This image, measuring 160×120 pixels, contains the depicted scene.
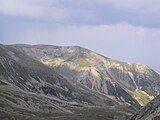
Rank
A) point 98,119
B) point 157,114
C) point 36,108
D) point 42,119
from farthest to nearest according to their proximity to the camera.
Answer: point 36,108 < point 98,119 < point 42,119 < point 157,114

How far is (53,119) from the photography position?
160000 mm

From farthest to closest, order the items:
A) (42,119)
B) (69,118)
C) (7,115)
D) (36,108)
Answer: (36,108), (69,118), (42,119), (7,115)

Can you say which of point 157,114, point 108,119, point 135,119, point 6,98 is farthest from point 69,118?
point 157,114

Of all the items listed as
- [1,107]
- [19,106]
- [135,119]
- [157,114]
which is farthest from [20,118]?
[157,114]

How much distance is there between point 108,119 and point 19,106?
44110 mm

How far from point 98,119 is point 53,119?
97.0 feet

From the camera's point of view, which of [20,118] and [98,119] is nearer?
[20,118]

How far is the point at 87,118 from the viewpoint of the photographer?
7077 inches

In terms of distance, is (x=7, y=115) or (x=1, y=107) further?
(x=1, y=107)

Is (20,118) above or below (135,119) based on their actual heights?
below

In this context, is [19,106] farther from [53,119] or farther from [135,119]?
[135,119]

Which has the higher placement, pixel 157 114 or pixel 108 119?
pixel 157 114

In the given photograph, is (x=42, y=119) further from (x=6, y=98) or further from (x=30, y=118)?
(x=6, y=98)

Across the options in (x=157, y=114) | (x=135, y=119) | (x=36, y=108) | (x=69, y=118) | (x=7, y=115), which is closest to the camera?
(x=157, y=114)
